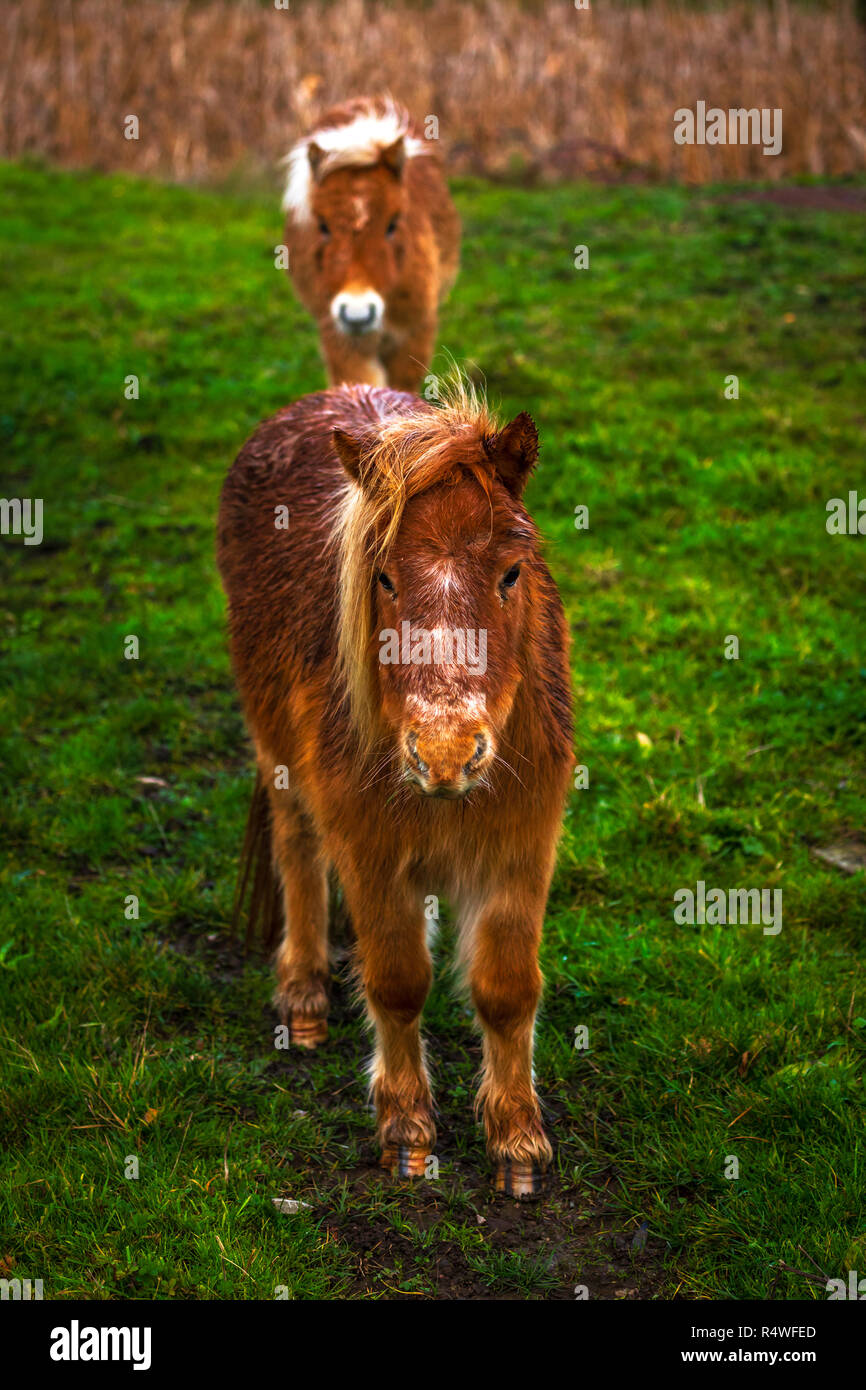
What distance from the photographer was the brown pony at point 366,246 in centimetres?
→ 752

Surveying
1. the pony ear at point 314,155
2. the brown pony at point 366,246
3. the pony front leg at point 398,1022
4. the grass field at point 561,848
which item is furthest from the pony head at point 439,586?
the pony ear at point 314,155

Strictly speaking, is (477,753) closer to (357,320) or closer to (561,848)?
(561,848)

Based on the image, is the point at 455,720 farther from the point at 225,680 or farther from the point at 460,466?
the point at 225,680

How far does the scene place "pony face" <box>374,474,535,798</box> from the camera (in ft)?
8.89

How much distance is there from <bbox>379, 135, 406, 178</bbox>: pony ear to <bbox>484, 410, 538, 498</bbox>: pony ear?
5.24m

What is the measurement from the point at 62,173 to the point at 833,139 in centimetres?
904

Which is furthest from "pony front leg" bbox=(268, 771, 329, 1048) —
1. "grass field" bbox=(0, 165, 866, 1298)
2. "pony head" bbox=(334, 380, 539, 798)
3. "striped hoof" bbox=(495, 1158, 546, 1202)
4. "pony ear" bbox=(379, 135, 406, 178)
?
"pony ear" bbox=(379, 135, 406, 178)

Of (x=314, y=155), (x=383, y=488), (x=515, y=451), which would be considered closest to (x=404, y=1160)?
(x=383, y=488)

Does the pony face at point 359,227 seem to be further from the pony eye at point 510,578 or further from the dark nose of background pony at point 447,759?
the dark nose of background pony at point 447,759

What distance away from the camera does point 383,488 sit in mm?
3070

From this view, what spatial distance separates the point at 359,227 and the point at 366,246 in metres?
0.12

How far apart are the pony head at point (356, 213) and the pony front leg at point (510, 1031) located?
4747 mm

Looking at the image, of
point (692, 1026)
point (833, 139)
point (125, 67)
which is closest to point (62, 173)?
point (125, 67)

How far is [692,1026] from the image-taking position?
3926 millimetres
